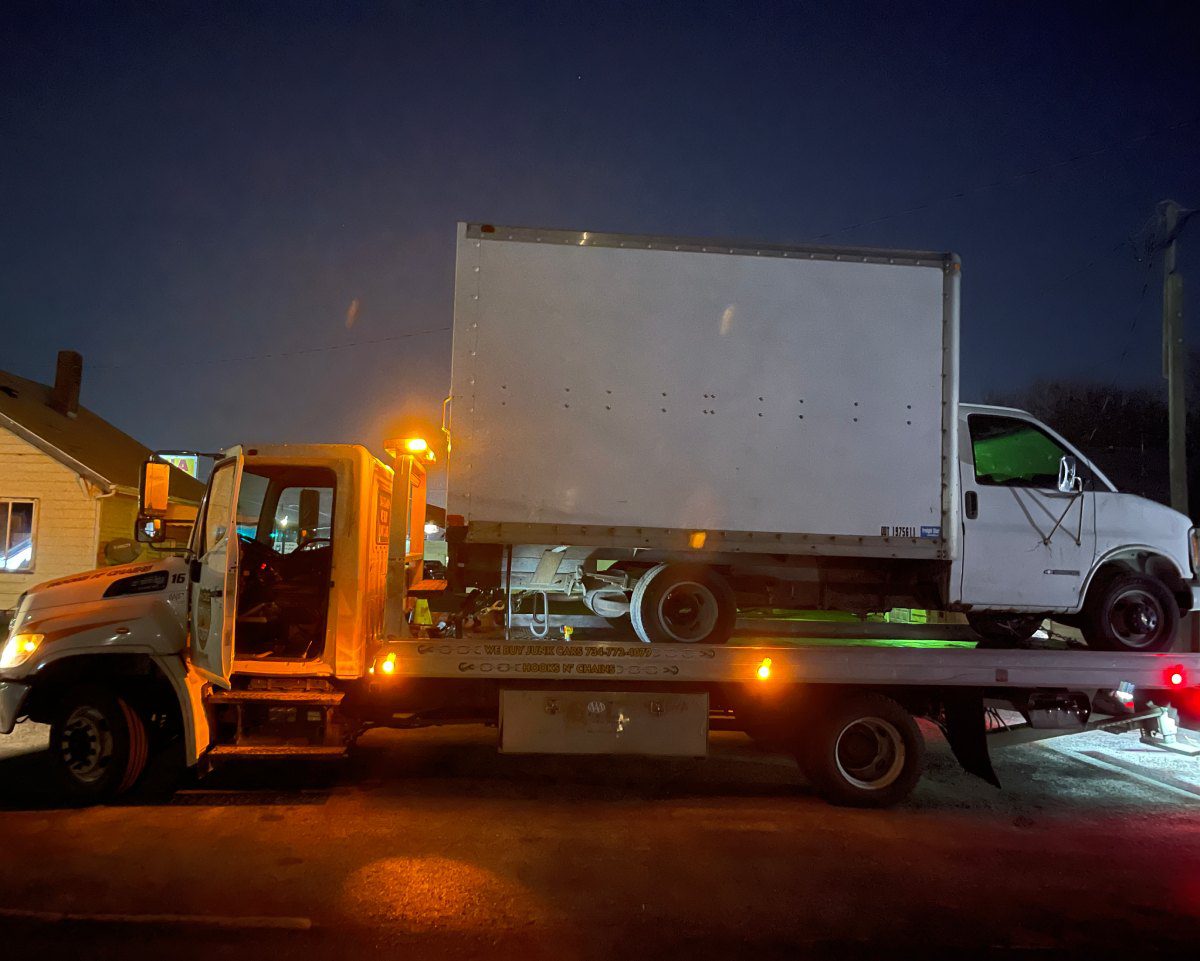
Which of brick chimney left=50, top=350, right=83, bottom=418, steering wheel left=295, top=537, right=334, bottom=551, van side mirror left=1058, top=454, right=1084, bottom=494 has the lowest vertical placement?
steering wheel left=295, top=537, right=334, bottom=551

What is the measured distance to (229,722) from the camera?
562 cm

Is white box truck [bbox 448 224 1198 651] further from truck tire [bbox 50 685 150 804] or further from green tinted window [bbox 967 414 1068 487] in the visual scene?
truck tire [bbox 50 685 150 804]

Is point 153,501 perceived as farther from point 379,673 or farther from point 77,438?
point 77,438

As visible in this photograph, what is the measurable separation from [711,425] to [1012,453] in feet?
8.80

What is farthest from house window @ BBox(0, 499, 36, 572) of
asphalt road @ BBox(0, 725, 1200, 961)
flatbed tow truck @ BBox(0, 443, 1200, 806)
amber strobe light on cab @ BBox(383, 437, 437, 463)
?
amber strobe light on cab @ BBox(383, 437, 437, 463)

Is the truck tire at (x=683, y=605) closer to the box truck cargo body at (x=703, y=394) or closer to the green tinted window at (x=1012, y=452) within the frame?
the box truck cargo body at (x=703, y=394)

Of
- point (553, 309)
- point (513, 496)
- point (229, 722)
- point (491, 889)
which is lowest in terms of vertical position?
point (491, 889)

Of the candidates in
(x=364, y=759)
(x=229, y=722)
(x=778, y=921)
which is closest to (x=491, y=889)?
(x=778, y=921)

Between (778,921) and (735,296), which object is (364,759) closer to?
(778,921)

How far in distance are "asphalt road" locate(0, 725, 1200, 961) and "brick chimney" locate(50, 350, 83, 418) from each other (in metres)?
15.1

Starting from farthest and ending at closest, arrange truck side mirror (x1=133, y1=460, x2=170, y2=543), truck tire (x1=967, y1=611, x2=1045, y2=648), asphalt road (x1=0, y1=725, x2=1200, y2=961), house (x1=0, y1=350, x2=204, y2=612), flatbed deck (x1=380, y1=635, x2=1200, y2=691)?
house (x1=0, y1=350, x2=204, y2=612) < truck tire (x1=967, y1=611, x2=1045, y2=648) < flatbed deck (x1=380, y1=635, x2=1200, y2=691) < truck side mirror (x1=133, y1=460, x2=170, y2=543) < asphalt road (x1=0, y1=725, x2=1200, y2=961)

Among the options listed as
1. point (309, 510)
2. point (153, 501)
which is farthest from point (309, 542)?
point (153, 501)

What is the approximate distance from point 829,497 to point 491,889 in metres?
3.42

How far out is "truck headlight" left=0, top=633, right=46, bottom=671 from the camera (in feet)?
17.8
